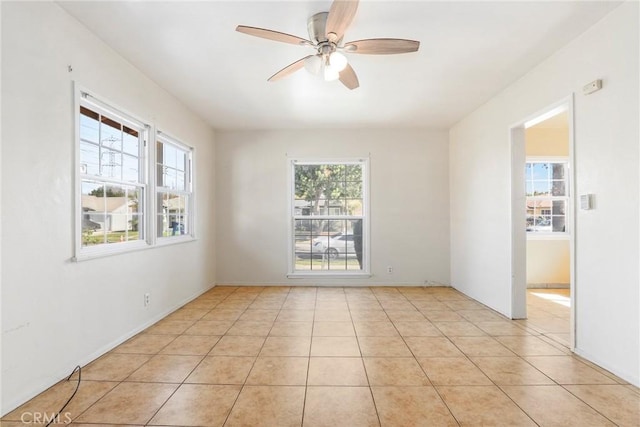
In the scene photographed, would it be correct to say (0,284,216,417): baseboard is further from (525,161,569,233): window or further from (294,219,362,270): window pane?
(525,161,569,233): window

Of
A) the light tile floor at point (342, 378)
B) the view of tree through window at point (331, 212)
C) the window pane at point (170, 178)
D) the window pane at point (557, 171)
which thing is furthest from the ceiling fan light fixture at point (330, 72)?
the window pane at point (557, 171)

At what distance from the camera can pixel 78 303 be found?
89.4 inches

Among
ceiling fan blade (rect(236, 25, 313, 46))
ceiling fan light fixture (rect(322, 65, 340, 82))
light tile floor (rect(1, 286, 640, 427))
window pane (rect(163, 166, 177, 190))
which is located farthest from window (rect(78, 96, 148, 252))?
ceiling fan light fixture (rect(322, 65, 340, 82))

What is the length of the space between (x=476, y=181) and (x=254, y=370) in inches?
137

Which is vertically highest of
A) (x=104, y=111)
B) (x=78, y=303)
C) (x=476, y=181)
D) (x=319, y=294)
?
(x=104, y=111)

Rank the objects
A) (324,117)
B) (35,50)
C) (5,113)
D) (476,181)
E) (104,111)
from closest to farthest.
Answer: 1. (5,113)
2. (35,50)
3. (104,111)
4. (476,181)
5. (324,117)

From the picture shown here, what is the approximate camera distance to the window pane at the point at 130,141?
114 inches

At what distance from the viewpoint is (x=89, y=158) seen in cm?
246

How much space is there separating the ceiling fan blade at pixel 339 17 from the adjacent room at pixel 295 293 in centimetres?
1

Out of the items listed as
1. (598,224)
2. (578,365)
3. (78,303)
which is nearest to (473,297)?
(578,365)

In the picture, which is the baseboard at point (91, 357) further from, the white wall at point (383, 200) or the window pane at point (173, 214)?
the white wall at point (383, 200)

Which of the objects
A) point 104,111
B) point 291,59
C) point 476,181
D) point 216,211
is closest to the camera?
point 104,111

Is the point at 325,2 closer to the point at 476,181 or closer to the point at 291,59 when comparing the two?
the point at 291,59

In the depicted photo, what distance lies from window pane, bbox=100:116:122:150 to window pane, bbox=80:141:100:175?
0.42 feet
